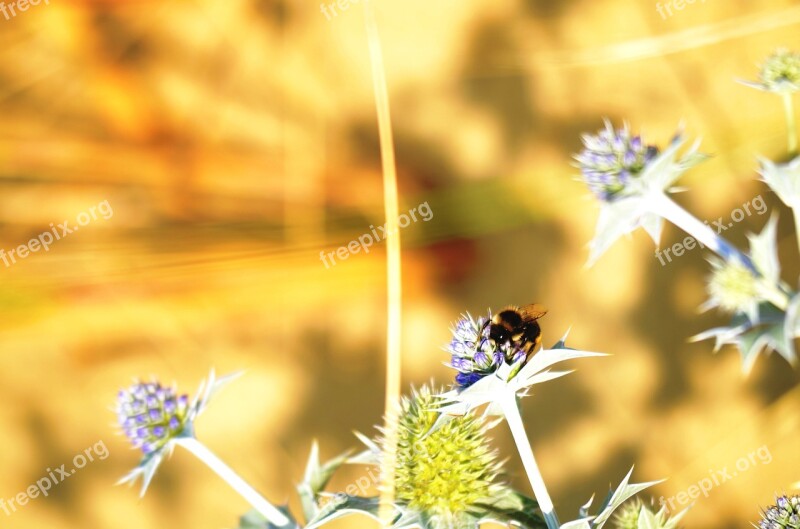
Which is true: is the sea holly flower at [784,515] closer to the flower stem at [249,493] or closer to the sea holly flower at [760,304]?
the sea holly flower at [760,304]

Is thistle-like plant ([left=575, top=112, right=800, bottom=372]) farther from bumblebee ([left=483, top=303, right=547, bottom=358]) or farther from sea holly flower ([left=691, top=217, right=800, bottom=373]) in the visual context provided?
bumblebee ([left=483, top=303, right=547, bottom=358])

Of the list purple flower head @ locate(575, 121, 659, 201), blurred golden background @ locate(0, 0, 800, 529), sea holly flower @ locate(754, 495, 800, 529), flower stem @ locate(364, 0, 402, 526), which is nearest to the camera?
sea holly flower @ locate(754, 495, 800, 529)

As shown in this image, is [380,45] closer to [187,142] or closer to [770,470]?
[187,142]

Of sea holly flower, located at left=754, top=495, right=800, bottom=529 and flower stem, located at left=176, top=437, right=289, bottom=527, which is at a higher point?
flower stem, located at left=176, top=437, right=289, bottom=527

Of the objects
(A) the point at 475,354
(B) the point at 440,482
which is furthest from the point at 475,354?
(B) the point at 440,482

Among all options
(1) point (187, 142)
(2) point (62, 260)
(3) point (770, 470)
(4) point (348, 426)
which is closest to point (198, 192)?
(1) point (187, 142)

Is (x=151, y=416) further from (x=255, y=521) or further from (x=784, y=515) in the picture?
(x=784, y=515)

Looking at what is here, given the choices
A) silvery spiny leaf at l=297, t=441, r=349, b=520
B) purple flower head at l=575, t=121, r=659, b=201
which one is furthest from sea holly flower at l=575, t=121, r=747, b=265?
silvery spiny leaf at l=297, t=441, r=349, b=520
